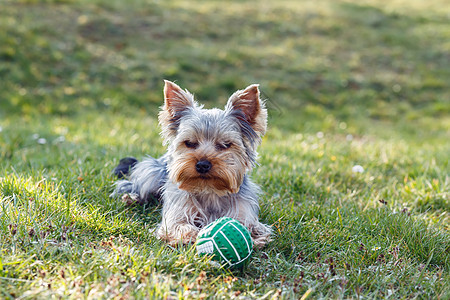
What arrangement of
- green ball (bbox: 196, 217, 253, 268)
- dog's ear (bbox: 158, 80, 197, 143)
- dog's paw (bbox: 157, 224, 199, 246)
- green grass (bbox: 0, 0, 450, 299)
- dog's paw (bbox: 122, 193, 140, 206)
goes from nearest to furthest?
green grass (bbox: 0, 0, 450, 299) < green ball (bbox: 196, 217, 253, 268) < dog's paw (bbox: 157, 224, 199, 246) < dog's ear (bbox: 158, 80, 197, 143) < dog's paw (bbox: 122, 193, 140, 206)

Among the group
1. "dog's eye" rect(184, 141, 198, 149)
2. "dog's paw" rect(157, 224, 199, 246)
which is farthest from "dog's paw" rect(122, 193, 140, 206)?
"dog's eye" rect(184, 141, 198, 149)

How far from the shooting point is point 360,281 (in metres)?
3.54

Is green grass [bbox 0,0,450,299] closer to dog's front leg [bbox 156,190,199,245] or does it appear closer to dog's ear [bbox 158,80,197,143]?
dog's front leg [bbox 156,190,199,245]

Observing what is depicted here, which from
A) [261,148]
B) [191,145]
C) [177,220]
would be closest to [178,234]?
[177,220]

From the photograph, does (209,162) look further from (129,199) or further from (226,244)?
(129,199)

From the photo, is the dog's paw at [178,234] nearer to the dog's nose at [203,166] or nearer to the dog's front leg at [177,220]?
the dog's front leg at [177,220]

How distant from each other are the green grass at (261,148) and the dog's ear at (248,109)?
1.05 metres

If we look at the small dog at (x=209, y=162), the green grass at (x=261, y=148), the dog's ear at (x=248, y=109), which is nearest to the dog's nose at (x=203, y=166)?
the small dog at (x=209, y=162)

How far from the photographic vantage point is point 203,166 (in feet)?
13.4

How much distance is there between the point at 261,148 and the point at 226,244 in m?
4.19

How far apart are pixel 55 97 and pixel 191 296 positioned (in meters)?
9.60

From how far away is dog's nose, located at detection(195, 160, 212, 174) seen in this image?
4.08 m

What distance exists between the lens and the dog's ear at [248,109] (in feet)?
14.1

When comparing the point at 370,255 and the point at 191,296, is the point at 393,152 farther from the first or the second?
the point at 191,296
